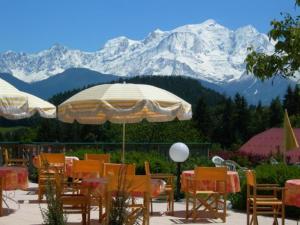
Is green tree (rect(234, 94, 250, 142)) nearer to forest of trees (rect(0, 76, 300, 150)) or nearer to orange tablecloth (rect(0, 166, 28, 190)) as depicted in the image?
forest of trees (rect(0, 76, 300, 150))

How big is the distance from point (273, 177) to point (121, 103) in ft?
10.4

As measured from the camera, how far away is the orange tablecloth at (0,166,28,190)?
9.48 m

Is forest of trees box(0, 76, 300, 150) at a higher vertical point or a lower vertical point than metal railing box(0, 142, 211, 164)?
higher

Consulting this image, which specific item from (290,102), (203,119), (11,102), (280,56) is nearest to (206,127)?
(203,119)

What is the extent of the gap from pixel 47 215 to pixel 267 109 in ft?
211

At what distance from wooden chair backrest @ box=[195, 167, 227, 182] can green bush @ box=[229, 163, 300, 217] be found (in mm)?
1370

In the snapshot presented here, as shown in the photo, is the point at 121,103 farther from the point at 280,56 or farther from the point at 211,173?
the point at 280,56

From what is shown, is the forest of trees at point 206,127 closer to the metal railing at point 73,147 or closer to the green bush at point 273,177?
the metal railing at point 73,147

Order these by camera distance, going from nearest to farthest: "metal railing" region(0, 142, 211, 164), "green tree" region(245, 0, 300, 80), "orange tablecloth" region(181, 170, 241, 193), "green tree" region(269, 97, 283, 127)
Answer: "green tree" region(245, 0, 300, 80) < "orange tablecloth" region(181, 170, 241, 193) < "metal railing" region(0, 142, 211, 164) < "green tree" region(269, 97, 283, 127)

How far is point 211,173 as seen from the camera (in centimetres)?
921

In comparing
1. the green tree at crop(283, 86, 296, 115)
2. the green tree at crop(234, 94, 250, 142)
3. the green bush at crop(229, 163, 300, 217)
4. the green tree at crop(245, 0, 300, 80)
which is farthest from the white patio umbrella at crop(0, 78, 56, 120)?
the green tree at crop(234, 94, 250, 142)

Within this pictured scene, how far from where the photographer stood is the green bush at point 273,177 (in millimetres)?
9941

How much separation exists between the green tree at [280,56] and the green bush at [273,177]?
3.67 meters

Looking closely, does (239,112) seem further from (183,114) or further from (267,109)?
(183,114)
